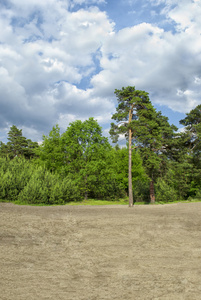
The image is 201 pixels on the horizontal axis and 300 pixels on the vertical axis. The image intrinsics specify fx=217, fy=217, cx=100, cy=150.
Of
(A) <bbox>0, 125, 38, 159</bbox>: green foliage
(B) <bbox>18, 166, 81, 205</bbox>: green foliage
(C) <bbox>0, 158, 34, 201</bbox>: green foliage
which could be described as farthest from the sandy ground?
(A) <bbox>0, 125, 38, 159</bbox>: green foliage

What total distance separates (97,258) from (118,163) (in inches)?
1396

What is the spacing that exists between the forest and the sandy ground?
10.5m

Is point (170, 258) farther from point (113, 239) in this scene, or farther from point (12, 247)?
point (12, 247)

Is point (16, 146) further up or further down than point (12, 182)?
further up

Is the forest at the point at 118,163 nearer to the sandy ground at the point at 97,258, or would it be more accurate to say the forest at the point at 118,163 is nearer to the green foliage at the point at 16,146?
the sandy ground at the point at 97,258

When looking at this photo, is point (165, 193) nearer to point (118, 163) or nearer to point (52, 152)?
point (118, 163)

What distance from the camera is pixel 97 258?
7.04m

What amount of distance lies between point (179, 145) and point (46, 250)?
3015 cm

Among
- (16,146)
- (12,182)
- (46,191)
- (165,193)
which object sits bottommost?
(165,193)

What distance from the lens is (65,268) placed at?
6086 millimetres

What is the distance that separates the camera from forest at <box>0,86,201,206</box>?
22.7m

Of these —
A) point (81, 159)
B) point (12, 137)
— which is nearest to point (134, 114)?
point (81, 159)

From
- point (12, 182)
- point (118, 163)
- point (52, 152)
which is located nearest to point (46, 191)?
point (12, 182)

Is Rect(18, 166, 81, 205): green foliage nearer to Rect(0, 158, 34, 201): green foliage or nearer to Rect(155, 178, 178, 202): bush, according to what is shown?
Rect(0, 158, 34, 201): green foliage
